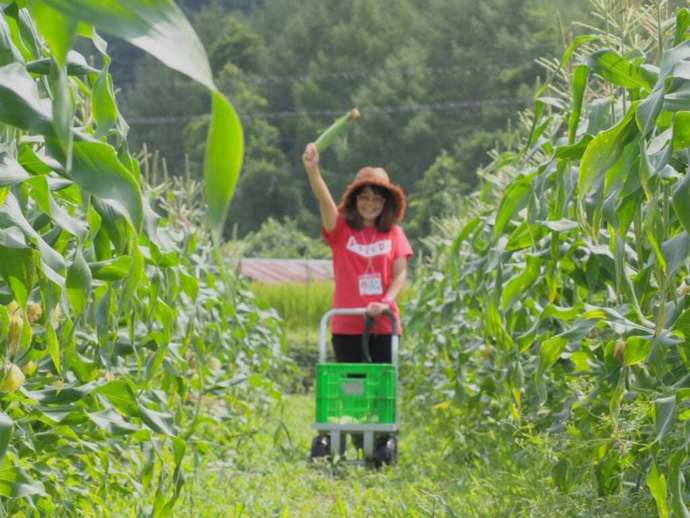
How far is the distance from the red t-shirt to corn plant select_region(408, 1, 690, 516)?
1676 mm

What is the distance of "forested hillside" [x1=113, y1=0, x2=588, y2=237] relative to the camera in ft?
128

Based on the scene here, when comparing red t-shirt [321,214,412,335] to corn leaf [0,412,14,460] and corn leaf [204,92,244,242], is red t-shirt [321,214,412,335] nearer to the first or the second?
corn leaf [0,412,14,460]

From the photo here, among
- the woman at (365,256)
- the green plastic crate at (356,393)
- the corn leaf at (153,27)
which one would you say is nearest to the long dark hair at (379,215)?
the woman at (365,256)

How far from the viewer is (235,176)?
0.91 metres

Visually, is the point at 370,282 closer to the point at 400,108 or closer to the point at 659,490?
the point at 659,490

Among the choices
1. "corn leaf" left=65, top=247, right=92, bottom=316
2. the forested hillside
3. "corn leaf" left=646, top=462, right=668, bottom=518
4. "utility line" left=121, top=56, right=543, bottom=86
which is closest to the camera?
"corn leaf" left=65, top=247, right=92, bottom=316

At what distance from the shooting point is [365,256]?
661cm

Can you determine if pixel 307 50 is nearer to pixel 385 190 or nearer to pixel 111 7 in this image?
pixel 385 190

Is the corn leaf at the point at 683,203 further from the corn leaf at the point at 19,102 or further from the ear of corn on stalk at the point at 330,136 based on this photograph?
the ear of corn on stalk at the point at 330,136

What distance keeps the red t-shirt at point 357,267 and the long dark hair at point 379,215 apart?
0.09 ft

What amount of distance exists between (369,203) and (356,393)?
964 mm

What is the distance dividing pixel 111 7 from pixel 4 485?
1776 millimetres

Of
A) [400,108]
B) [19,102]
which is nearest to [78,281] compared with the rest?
[19,102]

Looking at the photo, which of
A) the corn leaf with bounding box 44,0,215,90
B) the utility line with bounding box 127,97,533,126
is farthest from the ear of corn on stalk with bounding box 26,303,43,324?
the utility line with bounding box 127,97,533,126
